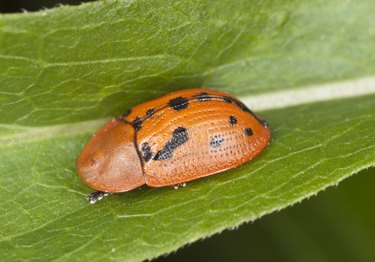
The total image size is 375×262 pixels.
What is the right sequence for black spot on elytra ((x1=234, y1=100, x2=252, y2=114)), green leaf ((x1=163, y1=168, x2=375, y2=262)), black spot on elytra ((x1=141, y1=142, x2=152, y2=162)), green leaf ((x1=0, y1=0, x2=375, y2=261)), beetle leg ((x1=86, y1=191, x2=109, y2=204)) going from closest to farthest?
green leaf ((x1=0, y1=0, x2=375, y2=261)) < beetle leg ((x1=86, y1=191, x2=109, y2=204)) < black spot on elytra ((x1=141, y1=142, x2=152, y2=162)) < black spot on elytra ((x1=234, y1=100, x2=252, y2=114)) < green leaf ((x1=163, y1=168, x2=375, y2=262))

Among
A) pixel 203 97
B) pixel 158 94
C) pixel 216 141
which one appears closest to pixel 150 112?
pixel 158 94

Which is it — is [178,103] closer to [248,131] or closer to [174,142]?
[174,142]

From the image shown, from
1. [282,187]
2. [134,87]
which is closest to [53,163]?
[134,87]

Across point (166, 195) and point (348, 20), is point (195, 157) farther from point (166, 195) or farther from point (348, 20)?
point (348, 20)

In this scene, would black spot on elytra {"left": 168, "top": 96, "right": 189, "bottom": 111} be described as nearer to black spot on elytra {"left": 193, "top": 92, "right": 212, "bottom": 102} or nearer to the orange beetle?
the orange beetle

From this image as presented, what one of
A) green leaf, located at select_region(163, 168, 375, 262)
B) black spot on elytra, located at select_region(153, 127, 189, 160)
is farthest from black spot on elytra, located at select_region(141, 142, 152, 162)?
green leaf, located at select_region(163, 168, 375, 262)

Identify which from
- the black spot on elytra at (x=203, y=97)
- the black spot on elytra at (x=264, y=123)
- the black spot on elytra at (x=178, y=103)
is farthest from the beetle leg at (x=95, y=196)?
the black spot on elytra at (x=264, y=123)

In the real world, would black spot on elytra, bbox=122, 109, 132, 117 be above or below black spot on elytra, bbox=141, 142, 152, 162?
above
